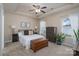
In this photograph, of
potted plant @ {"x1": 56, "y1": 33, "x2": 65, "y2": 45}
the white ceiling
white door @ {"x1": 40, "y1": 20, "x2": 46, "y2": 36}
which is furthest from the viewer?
white door @ {"x1": 40, "y1": 20, "x2": 46, "y2": 36}

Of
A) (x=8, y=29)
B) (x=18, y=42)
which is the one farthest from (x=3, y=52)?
(x=8, y=29)

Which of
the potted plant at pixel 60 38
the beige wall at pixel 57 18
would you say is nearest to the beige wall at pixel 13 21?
the beige wall at pixel 57 18

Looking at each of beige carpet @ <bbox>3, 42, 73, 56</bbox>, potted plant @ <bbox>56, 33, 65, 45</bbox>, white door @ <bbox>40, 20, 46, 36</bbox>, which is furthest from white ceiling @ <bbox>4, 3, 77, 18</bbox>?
beige carpet @ <bbox>3, 42, 73, 56</bbox>

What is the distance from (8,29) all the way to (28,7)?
0.75m

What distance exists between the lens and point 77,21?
207 cm

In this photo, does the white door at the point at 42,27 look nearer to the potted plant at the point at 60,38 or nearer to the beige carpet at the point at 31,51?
the potted plant at the point at 60,38

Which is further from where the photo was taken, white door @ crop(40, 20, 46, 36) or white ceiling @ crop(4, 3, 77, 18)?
white door @ crop(40, 20, 46, 36)

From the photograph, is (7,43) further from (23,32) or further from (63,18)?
(63,18)

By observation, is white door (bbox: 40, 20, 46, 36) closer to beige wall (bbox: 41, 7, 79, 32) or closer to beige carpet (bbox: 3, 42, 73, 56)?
beige wall (bbox: 41, 7, 79, 32)

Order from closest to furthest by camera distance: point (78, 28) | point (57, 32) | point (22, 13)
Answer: point (78, 28)
point (22, 13)
point (57, 32)

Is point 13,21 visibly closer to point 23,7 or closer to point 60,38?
point 23,7

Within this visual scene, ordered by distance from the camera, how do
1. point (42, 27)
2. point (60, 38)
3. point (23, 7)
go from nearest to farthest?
point (23, 7) < point (60, 38) < point (42, 27)

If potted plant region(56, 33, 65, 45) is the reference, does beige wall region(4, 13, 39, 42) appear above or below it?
above

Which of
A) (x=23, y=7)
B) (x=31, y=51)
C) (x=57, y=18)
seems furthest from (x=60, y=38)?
(x=23, y=7)
